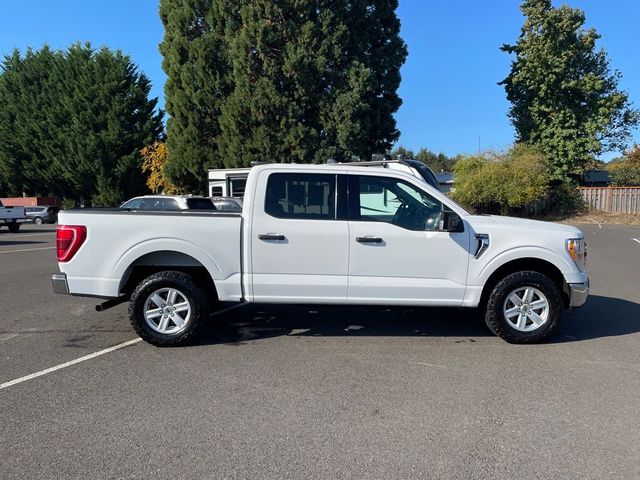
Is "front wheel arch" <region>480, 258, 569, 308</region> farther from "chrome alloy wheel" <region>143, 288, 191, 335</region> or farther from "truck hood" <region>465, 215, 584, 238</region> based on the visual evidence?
"chrome alloy wheel" <region>143, 288, 191, 335</region>

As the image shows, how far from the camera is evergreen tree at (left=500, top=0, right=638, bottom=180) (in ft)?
103

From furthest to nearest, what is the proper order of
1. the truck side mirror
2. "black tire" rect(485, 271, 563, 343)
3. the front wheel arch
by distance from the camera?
the front wheel arch
"black tire" rect(485, 271, 563, 343)
the truck side mirror

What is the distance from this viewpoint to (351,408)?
384 cm

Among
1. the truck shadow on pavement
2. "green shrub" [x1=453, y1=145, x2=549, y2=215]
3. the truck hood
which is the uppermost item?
"green shrub" [x1=453, y1=145, x2=549, y2=215]

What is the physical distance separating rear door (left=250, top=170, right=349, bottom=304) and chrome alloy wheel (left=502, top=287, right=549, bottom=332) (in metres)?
1.88

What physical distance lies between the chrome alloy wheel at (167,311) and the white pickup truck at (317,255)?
0.01m

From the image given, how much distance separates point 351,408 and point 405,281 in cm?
181

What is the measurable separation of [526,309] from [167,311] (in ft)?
13.2

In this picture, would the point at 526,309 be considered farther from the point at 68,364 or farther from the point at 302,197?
the point at 68,364

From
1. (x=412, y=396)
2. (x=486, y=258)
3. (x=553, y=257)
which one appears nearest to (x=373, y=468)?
(x=412, y=396)

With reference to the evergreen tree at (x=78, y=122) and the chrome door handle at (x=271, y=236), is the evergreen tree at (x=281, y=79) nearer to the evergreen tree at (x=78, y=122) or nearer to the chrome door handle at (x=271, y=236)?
the evergreen tree at (x=78, y=122)

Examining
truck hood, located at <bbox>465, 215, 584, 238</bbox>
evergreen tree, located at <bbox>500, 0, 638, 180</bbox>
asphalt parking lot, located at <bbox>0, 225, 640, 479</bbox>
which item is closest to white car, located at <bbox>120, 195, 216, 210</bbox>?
asphalt parking lot, located at <bbox>0, 225, 640, 479</bbox>

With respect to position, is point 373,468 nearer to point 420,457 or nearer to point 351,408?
point 420,457

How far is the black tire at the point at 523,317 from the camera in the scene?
5.33 meters
